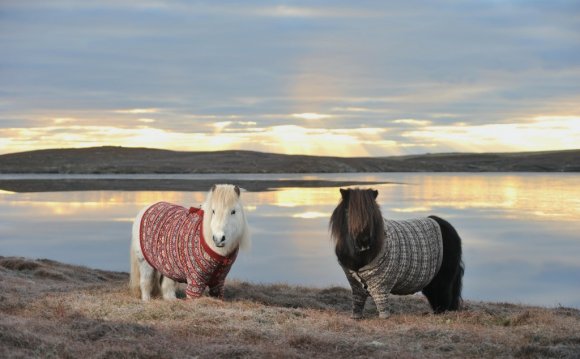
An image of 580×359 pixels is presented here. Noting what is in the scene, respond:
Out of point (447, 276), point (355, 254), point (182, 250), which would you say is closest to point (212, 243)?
point (182, 250)

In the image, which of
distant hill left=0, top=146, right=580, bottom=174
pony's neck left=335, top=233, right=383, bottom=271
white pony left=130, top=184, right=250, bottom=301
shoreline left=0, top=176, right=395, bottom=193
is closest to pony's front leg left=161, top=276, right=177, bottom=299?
white pony left=130, top=184, right=250, bottom=301

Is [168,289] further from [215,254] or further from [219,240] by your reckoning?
[219,240]

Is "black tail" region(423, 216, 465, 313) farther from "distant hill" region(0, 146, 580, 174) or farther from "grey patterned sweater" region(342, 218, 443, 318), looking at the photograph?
"distant hill" region(0, 146, 580, 174)

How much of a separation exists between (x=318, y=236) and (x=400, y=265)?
45.8 feet

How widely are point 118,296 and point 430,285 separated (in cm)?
422

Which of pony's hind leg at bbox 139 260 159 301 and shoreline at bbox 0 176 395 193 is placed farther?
shoreline at bbox 0 176 395 193

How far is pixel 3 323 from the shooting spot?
6.70 meters

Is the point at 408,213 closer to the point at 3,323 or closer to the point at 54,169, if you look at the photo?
the point at 3,323

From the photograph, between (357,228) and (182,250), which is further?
(182,250)

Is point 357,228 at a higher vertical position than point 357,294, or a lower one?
higher

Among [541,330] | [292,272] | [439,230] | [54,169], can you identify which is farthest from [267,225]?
[54,169]

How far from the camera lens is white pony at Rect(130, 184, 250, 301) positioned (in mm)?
8508

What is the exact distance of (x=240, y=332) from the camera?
23.0ft

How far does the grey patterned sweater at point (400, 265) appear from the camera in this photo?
8258mm
